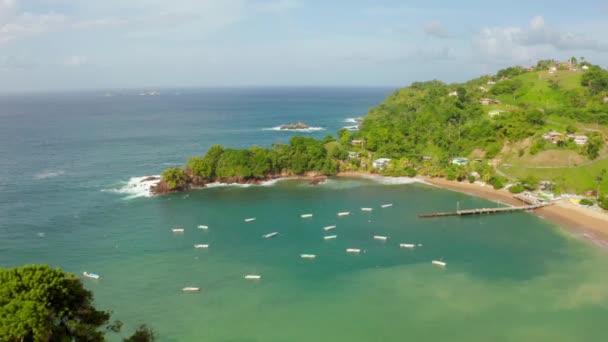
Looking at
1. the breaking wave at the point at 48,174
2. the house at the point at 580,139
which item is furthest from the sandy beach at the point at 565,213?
the breaking wave at the point at 48,174

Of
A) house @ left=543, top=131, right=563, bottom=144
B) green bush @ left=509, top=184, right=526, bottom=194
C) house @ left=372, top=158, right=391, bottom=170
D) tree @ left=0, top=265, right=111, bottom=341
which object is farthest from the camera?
house @ left=372, top=158, right=391, bottom=170

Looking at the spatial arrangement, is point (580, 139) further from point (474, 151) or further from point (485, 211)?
point (485, 211)

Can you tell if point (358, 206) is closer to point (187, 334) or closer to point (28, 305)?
point (187, 334)

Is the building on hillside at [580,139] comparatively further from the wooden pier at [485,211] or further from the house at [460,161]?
the wooden pier at [485,211]

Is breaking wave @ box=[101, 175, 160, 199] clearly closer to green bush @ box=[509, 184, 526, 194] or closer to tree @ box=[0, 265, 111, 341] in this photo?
tree @ box=[0, 265, 111, 341]

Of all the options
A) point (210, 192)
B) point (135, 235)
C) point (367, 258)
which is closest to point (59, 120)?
point (210, 192)

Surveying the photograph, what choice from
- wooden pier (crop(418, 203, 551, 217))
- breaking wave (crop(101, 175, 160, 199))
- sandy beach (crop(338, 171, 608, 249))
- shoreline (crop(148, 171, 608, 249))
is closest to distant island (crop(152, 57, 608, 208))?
shoreline (crop(148, 171, 608, 249))
